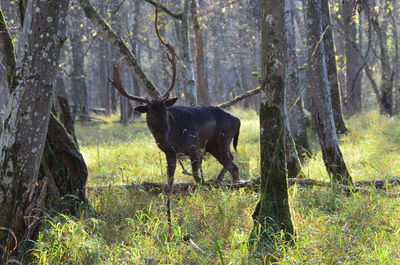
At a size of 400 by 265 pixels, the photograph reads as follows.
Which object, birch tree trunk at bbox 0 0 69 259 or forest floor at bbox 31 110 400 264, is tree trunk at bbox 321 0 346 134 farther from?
birch tree trunk at bbox 0 0 69 259

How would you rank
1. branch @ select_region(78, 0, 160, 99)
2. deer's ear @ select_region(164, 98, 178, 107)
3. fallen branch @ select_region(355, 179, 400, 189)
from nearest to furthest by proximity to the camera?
fallen branch @ select_region(355, 179, 400, 189) → deer's ear @ select_region(164, 98, 178, 107) → branch @ select_region(78, 0, 160, 99)

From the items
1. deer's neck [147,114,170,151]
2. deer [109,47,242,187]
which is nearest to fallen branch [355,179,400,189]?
deer [109,47,242,187]

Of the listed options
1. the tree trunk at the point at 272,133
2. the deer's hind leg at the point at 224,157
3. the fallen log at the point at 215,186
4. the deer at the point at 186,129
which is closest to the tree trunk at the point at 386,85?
the deer at the point at 186,129

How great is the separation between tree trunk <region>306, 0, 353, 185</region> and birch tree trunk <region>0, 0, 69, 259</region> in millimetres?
3676

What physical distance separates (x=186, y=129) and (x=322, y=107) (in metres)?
2.22

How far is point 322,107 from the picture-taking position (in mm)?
6402

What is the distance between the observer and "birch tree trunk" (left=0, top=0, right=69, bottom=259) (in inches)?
154

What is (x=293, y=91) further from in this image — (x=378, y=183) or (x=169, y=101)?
(x=378, y=183)

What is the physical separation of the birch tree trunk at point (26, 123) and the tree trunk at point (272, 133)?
1992 millimetres

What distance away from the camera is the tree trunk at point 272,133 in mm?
4090

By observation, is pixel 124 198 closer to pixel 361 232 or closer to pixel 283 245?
pixel 283 245

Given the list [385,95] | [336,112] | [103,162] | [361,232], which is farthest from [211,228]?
[385,95]

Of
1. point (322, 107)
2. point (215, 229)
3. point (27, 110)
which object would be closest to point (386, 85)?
point (322, 107)

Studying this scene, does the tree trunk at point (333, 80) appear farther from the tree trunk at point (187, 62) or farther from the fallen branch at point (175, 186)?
the fallen branch at point (175, 186)
